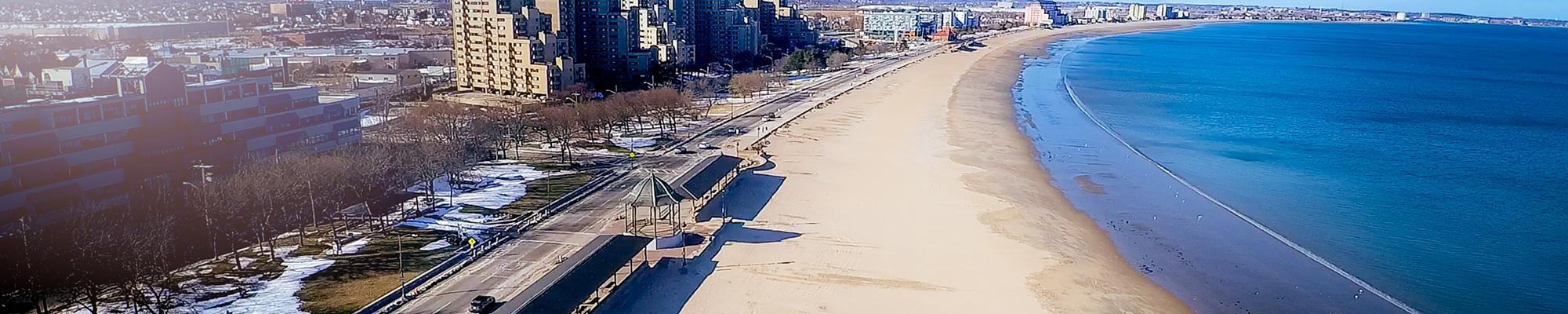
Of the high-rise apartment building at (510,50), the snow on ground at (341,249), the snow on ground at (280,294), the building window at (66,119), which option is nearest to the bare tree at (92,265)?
the snow on ground at (341,249)

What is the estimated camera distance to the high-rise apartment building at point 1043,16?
604 ft

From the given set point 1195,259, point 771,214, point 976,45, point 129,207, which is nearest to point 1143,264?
point 1195,259

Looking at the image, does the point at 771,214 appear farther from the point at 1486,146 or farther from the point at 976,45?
the point at 976,45

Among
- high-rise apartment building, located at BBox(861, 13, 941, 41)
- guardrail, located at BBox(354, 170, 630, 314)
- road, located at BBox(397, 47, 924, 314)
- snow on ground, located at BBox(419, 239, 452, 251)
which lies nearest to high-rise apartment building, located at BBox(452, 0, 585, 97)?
road, located at BBox(397, 47, 924, 314)

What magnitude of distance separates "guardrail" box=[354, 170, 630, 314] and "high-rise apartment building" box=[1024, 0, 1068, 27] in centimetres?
16492

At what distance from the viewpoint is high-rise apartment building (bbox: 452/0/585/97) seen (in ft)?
158

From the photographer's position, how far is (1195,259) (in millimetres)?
22141

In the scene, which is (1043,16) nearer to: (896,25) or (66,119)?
(896,25)

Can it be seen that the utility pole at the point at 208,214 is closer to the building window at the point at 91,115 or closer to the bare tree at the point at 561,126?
the building window at the point at 91,115

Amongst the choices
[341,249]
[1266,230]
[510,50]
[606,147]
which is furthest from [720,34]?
[341,249]

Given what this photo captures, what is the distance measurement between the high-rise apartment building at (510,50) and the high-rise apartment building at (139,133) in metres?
17.0

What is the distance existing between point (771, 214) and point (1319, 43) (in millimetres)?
127436

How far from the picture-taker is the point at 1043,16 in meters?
186

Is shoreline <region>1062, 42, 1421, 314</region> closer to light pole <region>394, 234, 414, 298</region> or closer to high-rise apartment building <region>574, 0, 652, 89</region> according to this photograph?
light pole <region>394, 234, 414, 298</region>
